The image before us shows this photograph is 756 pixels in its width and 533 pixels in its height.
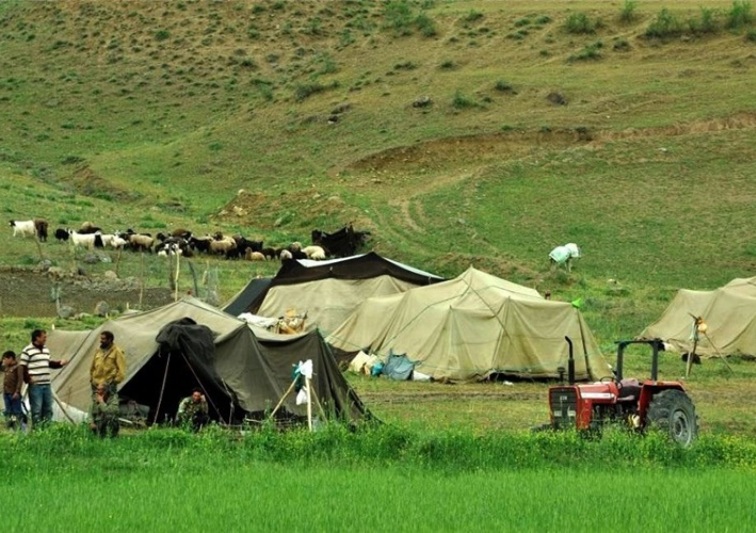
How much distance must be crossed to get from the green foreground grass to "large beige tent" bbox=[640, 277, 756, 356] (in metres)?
14.1

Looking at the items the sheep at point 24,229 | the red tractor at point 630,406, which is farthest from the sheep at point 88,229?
the red tractor at point 630,406

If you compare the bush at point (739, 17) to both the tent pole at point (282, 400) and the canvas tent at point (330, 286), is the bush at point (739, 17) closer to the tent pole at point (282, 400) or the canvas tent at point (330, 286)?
the canvas tent at point (330, 286)

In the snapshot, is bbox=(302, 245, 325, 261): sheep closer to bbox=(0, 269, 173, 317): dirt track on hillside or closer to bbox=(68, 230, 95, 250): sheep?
bbox=(68, 230, 95, 250): sheep

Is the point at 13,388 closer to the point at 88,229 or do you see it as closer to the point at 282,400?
the point at 282,400

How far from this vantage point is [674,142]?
5969 cm

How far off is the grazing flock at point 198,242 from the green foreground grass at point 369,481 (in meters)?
23.0

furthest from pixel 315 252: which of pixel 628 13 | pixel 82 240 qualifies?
pixel 628 13

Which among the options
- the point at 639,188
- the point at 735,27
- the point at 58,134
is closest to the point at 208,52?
the point at 58,134

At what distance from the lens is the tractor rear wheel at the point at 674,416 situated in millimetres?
17719

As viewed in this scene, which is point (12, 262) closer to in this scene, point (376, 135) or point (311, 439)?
point (311, 439)

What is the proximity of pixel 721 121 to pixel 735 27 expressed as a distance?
13.4 metres

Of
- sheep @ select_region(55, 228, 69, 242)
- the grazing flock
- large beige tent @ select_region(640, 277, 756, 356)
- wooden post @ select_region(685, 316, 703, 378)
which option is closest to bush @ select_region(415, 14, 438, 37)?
the grazing flock

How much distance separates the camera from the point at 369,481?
593 inches

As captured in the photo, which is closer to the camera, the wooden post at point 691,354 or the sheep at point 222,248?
the wooden post at point 691,354
